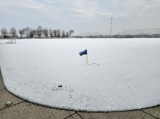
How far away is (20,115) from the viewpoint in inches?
62.0

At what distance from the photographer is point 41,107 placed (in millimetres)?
1749

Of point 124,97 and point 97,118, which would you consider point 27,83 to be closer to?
point 97,118

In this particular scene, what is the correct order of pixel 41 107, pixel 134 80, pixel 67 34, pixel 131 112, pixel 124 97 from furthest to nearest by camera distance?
1. pixel 67 34
2. pixel 134 80
3. pixel 124 97
4. pixel 41 107
5. pixel 131 112

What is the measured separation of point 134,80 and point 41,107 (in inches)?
87.7

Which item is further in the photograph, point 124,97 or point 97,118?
point 124,97

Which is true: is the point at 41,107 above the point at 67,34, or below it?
below

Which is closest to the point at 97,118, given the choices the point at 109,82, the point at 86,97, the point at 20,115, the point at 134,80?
the point at 86,97

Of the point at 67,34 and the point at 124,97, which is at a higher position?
the point at 67,34

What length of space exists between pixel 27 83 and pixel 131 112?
221cm

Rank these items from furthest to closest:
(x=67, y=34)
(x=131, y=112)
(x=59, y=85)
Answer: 1. (x=67, y=34)
2. (x=59, y=85)
3. (x=131, y=112)

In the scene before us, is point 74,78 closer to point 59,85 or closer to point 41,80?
point 59,85

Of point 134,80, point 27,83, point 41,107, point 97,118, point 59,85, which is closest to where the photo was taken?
point 97,118

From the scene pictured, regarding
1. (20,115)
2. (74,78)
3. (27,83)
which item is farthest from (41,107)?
(74,78)

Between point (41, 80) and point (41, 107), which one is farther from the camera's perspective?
point (41, 80)
